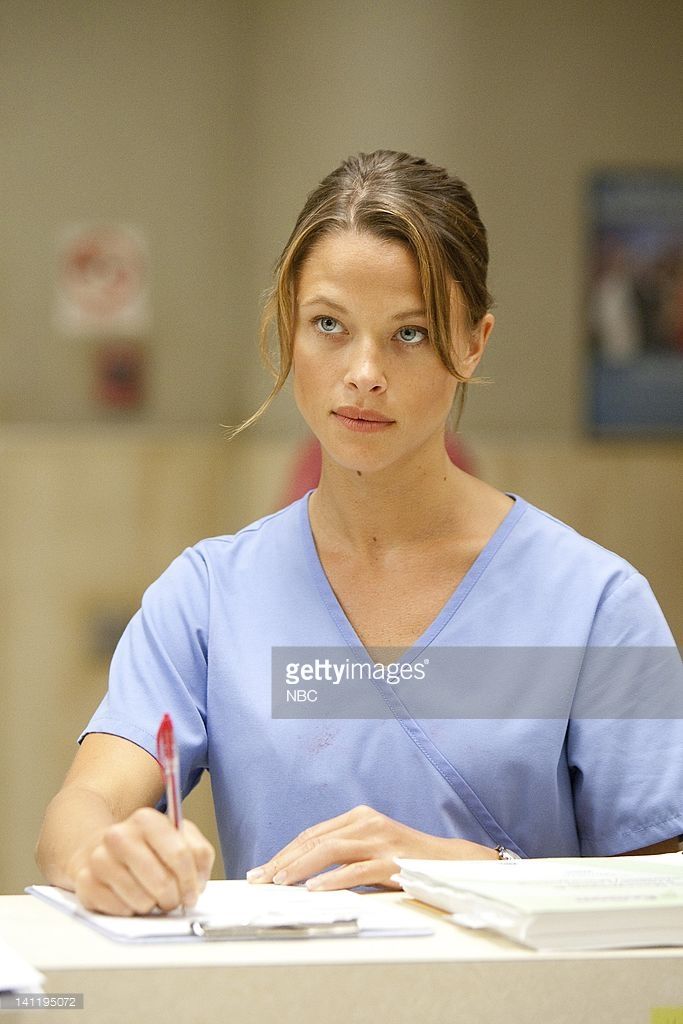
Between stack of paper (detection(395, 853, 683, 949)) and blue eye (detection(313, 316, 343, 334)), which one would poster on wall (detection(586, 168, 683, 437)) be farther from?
stack of paper (detection(395, 853, 683, 949))

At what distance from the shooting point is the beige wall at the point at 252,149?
3162mm

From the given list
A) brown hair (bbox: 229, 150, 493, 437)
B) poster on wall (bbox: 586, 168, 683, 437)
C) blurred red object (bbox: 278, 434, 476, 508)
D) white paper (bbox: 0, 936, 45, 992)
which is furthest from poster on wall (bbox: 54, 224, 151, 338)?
white paper (bbox: 0, 936, 45, 992)

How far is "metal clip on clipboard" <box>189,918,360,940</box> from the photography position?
0.90m

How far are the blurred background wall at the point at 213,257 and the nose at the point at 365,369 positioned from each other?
1.82 m

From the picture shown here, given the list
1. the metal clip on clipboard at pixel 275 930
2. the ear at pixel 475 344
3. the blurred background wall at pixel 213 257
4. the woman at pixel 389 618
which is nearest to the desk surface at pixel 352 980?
the metal clip on clipboard at pixel 275 930

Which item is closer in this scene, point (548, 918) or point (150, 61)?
point (548, 918)

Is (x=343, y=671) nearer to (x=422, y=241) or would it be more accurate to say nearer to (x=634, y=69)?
(x=422, y=241)

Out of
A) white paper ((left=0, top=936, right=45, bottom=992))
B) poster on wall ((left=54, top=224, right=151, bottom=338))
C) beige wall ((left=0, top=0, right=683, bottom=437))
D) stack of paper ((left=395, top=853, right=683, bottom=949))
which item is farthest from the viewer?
poster on wall ((left=54, top=224, right=151, bottom=338))

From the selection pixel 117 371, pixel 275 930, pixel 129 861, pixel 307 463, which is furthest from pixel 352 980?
pixel 117 371

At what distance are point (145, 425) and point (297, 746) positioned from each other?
2.10 metres

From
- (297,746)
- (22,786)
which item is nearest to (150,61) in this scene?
(22,786)

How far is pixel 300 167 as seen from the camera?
3154 millimetres

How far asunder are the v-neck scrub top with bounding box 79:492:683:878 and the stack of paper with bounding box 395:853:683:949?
20 centimetres

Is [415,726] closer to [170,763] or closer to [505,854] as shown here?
[505,854]
